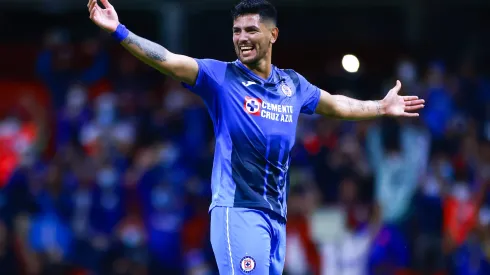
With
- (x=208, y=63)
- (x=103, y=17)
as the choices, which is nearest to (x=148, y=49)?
(x=103, y=17)

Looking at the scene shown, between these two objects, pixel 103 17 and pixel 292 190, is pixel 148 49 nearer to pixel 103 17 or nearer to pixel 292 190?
pixel 103 17

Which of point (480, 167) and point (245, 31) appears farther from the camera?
point (480, 167)

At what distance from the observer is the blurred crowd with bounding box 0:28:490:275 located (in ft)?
43.3

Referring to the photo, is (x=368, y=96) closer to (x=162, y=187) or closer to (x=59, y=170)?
(x=162, y=187)

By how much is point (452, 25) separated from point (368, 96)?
307 centimetres

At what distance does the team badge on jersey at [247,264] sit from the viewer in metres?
6.74

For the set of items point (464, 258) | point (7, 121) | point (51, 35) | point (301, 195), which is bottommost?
point (464, 258)

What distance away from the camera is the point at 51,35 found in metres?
16.7

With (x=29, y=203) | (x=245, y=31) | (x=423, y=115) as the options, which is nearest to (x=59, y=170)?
(x=29, y=203)

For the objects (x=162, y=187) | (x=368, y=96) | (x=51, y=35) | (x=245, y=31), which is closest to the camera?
(x=245, y=31)

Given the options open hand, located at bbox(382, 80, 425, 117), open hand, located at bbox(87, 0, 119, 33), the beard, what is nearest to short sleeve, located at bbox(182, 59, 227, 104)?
the beard

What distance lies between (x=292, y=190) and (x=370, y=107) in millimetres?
5532

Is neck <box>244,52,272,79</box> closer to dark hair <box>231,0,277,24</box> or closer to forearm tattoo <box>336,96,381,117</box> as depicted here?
dark hair <box>231,0,277,24</box>

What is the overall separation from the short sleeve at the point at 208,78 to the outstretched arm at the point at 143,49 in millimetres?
44
